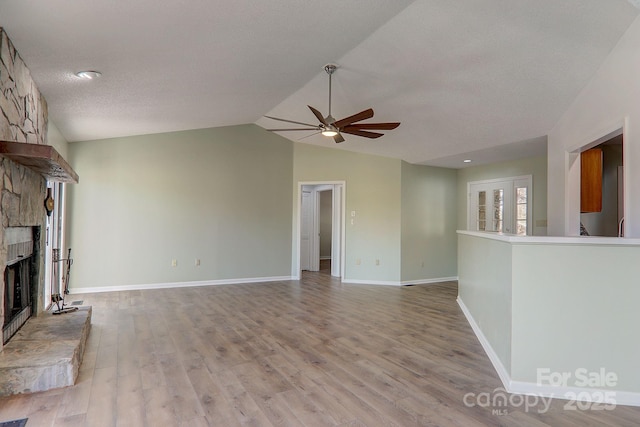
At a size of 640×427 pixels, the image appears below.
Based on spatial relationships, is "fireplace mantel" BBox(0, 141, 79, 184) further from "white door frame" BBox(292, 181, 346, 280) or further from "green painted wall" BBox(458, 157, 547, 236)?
"green painted wall" BBox(458, 157, 547, 236)

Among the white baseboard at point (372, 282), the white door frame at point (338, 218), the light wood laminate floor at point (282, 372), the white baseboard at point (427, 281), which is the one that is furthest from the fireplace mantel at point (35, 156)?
the white baseboard at point (427, 281)

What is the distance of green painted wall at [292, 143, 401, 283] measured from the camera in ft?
23.3

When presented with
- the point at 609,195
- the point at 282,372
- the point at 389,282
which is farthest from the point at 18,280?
the point at 609,195

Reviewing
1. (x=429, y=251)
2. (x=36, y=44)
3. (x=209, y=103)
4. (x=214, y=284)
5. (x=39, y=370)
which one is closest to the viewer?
(x=39, y=370)

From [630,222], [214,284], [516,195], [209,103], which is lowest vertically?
[214,284]

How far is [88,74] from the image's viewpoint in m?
3.48

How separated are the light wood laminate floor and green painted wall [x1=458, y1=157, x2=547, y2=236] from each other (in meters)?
2.49

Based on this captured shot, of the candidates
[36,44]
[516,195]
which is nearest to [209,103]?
[36,44]

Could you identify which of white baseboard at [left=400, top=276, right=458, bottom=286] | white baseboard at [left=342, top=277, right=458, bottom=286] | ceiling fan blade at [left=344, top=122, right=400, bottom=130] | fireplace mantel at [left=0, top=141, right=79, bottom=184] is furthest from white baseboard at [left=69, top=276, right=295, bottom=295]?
ceiling fan blade at [left=344, top=122, right=400, bottom=130]

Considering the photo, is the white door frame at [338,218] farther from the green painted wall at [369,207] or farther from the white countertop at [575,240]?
the white countertop at [575,240]

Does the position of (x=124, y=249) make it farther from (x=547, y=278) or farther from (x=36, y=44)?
(x=547, y=278)

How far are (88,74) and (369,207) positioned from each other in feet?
16.7

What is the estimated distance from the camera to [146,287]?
6457 mm

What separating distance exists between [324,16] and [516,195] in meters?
5.14
